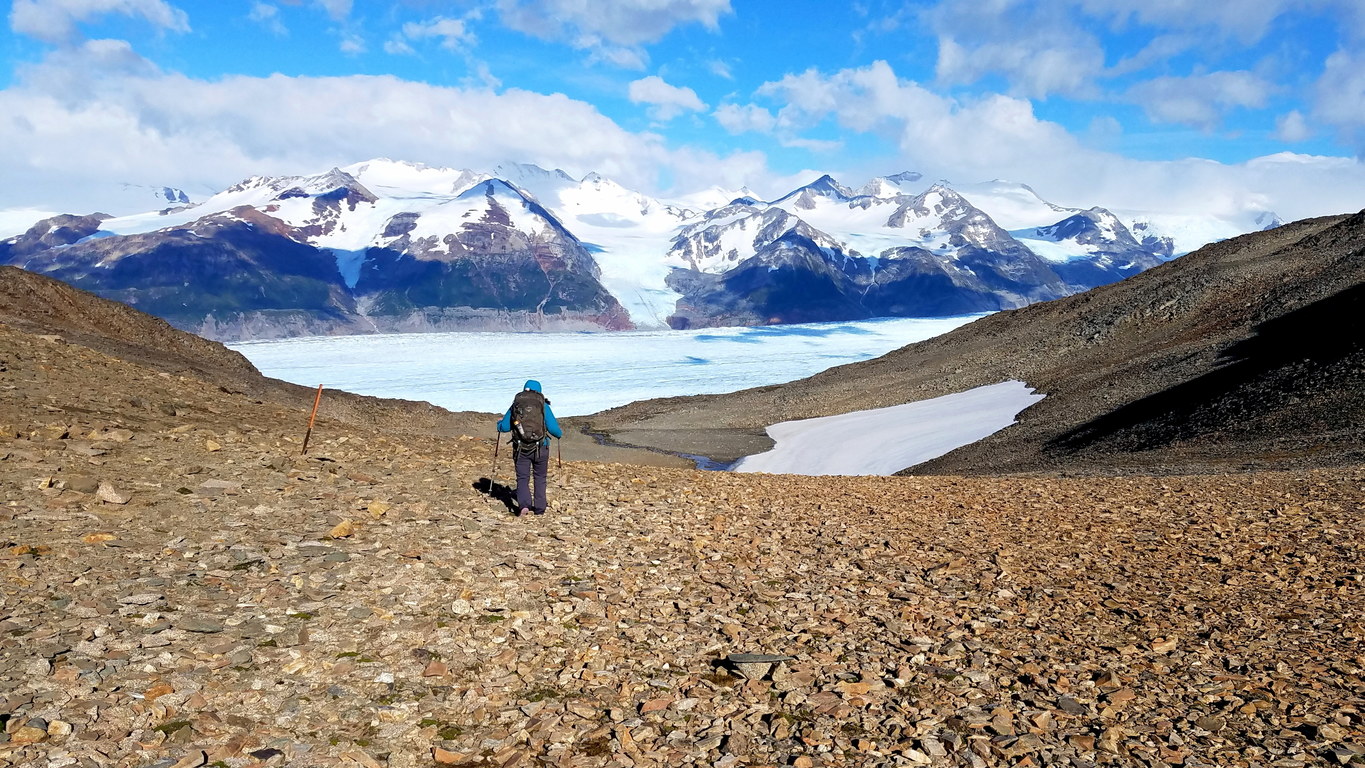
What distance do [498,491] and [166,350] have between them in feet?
118

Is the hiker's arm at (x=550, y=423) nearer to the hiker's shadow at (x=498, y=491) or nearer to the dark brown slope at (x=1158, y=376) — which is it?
the hiker's shadow at (x=498, y=491)

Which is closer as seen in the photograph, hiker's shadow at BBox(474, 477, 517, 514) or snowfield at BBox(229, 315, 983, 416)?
hiker's shadow at BBox(474, 477, 517, 514)

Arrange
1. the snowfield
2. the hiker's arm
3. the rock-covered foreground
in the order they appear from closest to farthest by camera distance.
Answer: the rock-covered foreground
the hiker's arm
the snowfield

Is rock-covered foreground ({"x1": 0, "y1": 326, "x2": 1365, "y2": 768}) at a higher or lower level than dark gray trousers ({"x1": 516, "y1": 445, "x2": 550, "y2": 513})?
lower

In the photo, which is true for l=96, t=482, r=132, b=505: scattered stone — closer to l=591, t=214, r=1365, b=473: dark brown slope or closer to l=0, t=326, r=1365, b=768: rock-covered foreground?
l=0, t=326, r=1365, b=768: rock-covered foreground

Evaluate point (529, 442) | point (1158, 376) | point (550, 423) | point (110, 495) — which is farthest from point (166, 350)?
point (1158, 376)

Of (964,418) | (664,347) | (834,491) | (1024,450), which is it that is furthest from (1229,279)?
(664,347)

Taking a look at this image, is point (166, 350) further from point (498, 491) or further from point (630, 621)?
point (630, 621)

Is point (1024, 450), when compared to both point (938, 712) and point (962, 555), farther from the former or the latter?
point (938, 712)

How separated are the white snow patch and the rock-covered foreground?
3414 cm

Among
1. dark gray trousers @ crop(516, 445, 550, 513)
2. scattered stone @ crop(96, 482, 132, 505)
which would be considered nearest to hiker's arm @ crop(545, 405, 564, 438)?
dark gray trousers @ crop(516, 445, 550, 513)

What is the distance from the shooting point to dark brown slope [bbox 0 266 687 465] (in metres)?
37.5

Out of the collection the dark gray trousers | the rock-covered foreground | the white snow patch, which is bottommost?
the white snow patch

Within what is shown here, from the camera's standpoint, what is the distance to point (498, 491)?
56.0ft
